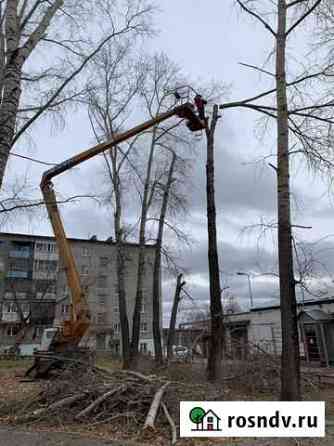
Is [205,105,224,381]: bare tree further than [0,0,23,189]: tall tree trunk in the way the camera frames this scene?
Yes

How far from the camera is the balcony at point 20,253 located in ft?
143

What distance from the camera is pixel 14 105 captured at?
4219 mm

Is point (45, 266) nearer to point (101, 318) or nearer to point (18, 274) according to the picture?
point (18, 274)

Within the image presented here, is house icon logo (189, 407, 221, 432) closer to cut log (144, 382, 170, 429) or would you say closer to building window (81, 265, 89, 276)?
cut log (144, 382, 170, 429)

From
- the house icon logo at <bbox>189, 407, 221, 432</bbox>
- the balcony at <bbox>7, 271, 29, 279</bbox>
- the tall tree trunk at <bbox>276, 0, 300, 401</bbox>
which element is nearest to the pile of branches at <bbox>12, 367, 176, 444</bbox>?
the house icon logo at <bbox>189, 407, 221, 432</bbox>

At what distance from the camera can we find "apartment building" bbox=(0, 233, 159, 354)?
4116 centimetres

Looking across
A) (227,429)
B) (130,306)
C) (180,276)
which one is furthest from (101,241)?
(227,429)

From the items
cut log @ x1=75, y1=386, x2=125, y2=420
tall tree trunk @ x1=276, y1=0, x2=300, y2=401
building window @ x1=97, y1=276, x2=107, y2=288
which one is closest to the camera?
cut log @ x1=75, y1=386, x2=125, y2=420

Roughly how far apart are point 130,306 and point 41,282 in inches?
438

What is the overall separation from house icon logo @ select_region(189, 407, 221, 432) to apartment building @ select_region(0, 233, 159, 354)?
3348 centimetres

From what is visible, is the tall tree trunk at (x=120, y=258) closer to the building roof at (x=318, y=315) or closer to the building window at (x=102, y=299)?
the building roof at (x=318, y=315)

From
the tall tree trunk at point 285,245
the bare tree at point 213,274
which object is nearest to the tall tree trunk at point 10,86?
the tall tree trunk at point 285,245

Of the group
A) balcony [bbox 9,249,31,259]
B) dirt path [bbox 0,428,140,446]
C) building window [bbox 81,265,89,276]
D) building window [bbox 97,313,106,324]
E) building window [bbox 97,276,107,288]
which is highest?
balcony [bbox 9,249,31,259]
